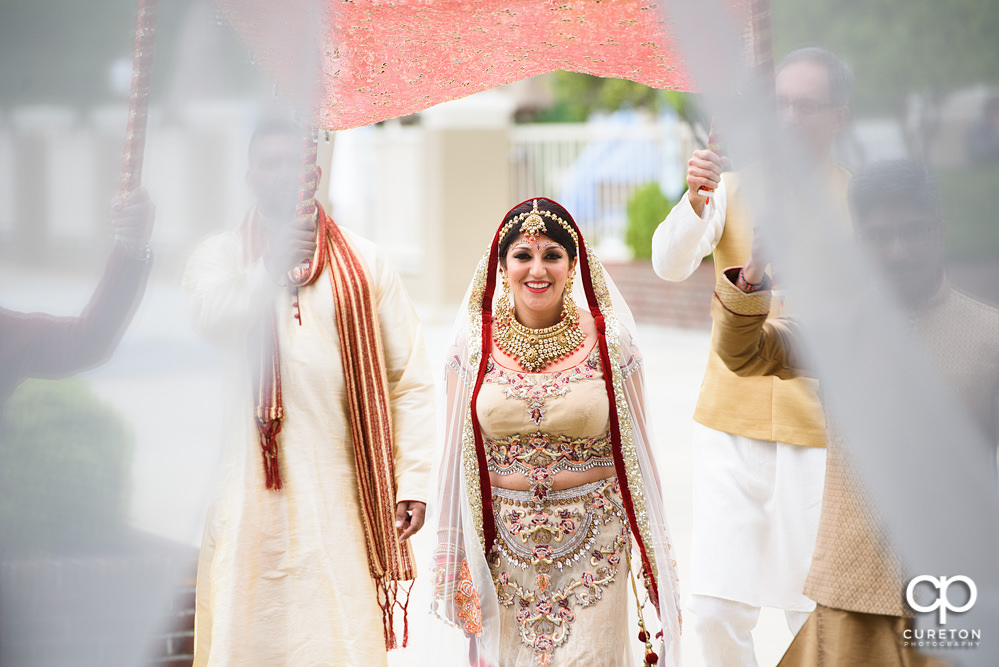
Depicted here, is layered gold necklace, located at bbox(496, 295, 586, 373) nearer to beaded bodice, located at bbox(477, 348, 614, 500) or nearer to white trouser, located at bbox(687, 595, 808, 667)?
beaded bodice, located at bbox(477, 348, 614, 500)

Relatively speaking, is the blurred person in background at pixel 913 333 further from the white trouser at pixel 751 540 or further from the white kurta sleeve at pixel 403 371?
the white kurta sleeve at pixel 403 371

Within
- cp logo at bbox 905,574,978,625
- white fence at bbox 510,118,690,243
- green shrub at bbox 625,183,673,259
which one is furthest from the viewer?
white fence at bbox 510,118,690,243

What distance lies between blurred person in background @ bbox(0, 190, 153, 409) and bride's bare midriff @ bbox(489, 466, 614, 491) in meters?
1.05

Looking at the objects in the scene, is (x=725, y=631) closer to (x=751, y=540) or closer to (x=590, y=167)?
(x=751, y=540)

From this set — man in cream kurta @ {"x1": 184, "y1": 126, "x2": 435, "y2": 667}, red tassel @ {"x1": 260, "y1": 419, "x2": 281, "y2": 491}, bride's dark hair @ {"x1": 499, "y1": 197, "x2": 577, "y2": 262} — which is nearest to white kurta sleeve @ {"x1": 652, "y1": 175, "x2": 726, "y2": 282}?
bride's dark hair @ {"x1": 499, "y1": 197, "x2": 577, "y2": 262}

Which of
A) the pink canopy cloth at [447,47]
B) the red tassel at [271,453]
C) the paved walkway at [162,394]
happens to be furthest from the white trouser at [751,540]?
the paved walkway at [162,394]

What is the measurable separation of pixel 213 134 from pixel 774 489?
Answer: 1.74 metres

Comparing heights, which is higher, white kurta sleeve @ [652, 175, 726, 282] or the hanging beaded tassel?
white kurta sleeve @ [652, 175, 726, 282]

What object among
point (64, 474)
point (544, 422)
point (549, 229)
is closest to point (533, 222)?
point (549, 229)

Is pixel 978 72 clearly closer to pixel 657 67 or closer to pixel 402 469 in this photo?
pixel 657 67

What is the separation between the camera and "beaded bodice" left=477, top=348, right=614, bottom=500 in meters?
2.76

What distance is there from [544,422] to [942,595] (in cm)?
106

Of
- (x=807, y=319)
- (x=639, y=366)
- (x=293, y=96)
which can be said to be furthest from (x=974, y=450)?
(x=293, y=96)

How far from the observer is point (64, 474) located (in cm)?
216
